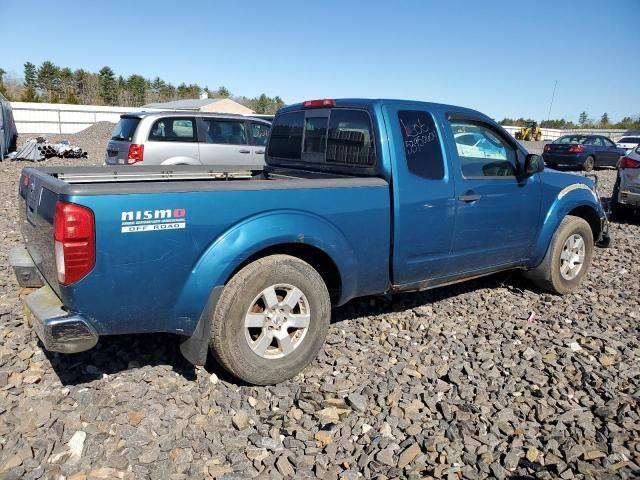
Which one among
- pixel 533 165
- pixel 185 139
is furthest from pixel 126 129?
pixel 533 165

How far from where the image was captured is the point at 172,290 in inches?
114

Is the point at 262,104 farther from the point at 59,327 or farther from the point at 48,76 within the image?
the point at 59,327

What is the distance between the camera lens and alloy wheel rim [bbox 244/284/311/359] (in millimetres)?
3236

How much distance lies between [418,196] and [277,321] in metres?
1.45

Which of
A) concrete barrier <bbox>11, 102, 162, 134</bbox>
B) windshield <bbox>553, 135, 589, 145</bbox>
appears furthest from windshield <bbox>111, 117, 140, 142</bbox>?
concrete barrier <bbox>11, 102, 162, 134</bbox>

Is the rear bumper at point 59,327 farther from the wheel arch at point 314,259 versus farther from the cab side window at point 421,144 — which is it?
the cab side window at point 421,144

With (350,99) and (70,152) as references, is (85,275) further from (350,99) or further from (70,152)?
(70,152)

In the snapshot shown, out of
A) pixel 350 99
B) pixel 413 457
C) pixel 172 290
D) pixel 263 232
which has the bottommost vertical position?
pixel 413 457

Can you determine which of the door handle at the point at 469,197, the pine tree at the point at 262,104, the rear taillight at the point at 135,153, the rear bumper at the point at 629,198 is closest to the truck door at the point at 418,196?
the door handle at the point at 469,197

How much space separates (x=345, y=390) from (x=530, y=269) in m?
2.78

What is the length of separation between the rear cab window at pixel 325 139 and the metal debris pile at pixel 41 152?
14.1 metres

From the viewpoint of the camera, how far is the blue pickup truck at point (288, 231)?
8.89 ft

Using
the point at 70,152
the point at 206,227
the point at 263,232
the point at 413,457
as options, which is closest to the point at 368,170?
the point at 263,232

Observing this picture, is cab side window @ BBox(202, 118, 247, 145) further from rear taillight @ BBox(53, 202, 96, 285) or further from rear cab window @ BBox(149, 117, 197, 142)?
rear taillight @ BBox(53, 202, 96, 285)
